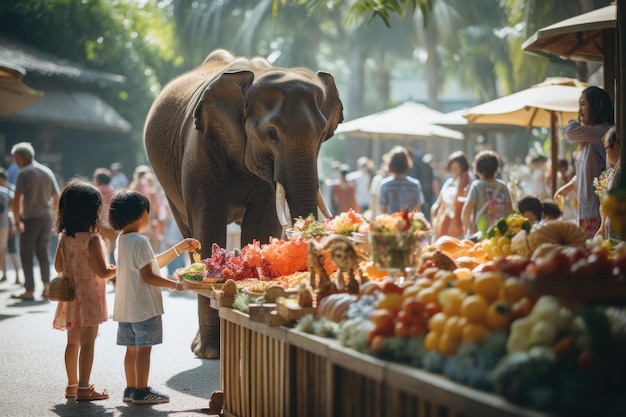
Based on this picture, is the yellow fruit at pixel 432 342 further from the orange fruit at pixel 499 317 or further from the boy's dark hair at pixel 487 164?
the boy's dark hair at pixel 487 164

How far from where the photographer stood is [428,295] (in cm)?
520

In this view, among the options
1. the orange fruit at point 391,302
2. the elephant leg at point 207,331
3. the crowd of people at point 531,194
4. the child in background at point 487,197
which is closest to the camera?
the orange fruit at point 391,302

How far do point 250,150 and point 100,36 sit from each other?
26.8m

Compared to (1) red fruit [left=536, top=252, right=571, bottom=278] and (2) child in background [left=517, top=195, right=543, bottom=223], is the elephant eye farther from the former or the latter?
(1) red fruit [left=536, top=252, right=571, bottom=278]

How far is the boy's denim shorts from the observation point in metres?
7.66

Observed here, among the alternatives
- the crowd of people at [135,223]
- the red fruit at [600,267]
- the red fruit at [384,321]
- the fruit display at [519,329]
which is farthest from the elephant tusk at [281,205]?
the red fruit at [600,267]

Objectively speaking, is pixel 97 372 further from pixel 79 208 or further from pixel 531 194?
pixel 531 194

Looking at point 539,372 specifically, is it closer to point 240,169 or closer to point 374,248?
point 374,248

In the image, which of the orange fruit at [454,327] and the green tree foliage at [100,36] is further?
the green tree foliage at [100,36]

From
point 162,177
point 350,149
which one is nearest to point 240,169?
point 162,177

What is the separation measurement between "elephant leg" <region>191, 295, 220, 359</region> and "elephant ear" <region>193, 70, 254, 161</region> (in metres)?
1.62

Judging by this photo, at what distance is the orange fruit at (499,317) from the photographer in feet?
15.2

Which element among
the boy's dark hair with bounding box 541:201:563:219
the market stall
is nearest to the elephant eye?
the market stall

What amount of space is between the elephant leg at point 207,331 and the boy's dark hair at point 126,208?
2028 mm
